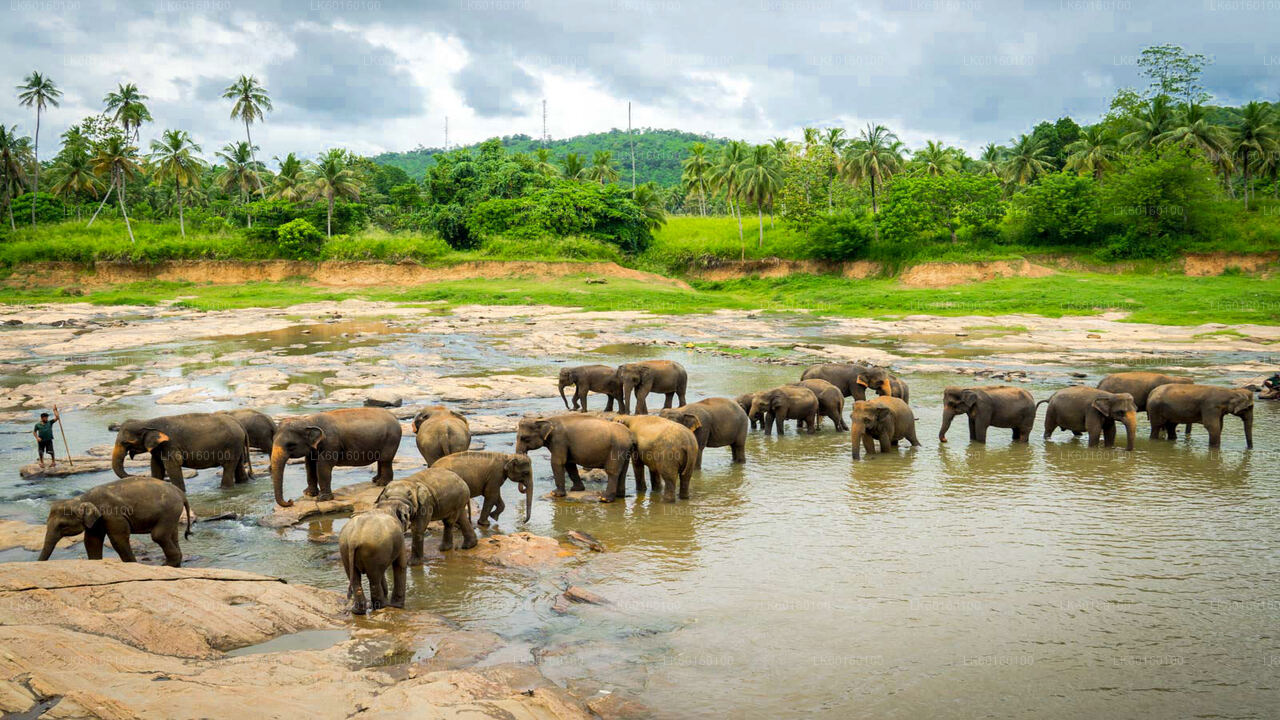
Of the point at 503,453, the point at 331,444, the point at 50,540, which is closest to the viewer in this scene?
the point at 50,540

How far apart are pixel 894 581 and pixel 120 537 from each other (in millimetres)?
8531

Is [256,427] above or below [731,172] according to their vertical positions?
below

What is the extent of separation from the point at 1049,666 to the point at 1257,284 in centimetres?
5392

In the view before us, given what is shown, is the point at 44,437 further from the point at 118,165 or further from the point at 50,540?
the point at 118,165

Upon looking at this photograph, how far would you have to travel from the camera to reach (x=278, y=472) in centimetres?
1231

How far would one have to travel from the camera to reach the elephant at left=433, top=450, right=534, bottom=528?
1137 centimetres

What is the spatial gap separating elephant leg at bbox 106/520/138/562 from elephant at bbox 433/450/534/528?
11.4 ft

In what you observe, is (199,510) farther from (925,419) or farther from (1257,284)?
(1257,284)

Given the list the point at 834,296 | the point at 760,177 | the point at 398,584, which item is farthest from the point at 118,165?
the point at 398,584

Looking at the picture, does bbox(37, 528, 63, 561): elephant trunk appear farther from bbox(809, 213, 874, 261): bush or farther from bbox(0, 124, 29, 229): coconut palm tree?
bbox(0, 124, 29, 229): coconut palm tree

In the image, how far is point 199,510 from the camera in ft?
41.2

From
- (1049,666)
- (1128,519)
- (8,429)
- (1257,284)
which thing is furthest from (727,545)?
(1257,284)

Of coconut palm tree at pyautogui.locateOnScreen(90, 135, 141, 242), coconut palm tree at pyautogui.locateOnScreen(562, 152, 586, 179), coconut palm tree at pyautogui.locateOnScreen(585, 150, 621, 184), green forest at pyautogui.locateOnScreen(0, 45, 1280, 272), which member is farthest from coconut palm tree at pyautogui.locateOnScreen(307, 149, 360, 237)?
coconut palm tree at pyautogui.locateOnScreen(585, 150, 621, 184)

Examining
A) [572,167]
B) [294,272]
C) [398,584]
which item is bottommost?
[398,584]
